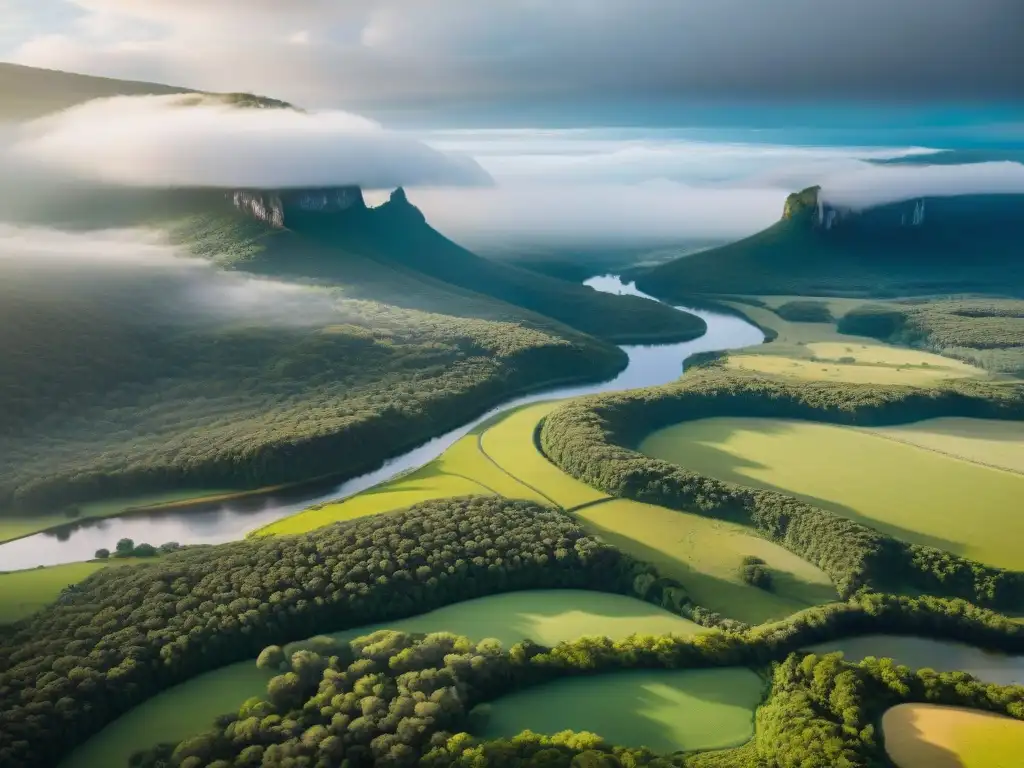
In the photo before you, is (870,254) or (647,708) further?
(870,254)

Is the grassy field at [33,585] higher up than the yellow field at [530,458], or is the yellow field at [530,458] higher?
the yellow field at [530,458]

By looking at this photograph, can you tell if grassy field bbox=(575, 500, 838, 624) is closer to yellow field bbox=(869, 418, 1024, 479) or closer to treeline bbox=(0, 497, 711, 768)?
treeline bbox=(0, 497, 711, 768)

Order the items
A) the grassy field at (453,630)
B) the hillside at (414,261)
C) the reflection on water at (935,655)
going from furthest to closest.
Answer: the hillside at (414,261) < the reflection on water at (935,655) < the grassy field at (453,630)

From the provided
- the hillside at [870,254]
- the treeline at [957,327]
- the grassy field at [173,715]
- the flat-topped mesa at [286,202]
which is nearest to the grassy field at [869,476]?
the grassy field at [173,715]

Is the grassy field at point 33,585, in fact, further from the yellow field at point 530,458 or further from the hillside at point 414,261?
the hillside at point 414,261

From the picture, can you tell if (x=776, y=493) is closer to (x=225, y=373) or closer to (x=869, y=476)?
(x=869, y=476)

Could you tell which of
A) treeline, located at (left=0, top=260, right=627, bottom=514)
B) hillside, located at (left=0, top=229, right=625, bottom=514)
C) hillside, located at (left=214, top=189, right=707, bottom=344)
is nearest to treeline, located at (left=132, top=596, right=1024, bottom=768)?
hillside, located at (left=0, top=229, right=625, bottom=514)

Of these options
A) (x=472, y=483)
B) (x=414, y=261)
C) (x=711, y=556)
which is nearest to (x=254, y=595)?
(x=472, y=483)
